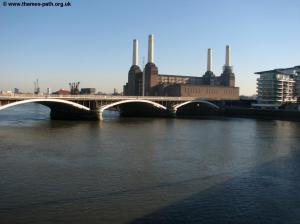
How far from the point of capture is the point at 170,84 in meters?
114

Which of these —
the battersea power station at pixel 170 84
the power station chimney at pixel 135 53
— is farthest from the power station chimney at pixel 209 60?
the power station chimney at pixel 135 53

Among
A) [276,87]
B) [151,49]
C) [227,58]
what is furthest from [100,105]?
[227,58]

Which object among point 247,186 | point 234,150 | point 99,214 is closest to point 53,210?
point 99,214

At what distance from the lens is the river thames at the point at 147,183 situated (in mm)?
12805

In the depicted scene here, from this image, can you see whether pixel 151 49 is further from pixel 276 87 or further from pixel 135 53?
pixel 276 87

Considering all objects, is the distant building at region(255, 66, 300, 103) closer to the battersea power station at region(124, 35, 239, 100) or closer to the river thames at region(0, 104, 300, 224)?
the battersea power station at region(124, 35, 239, 100)

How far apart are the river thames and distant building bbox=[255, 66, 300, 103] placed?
64.7 m

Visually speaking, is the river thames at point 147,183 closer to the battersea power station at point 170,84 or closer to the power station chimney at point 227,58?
the battersea power station at point 170,84

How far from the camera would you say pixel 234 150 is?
2773 centimetres

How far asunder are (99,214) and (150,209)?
1910 mm

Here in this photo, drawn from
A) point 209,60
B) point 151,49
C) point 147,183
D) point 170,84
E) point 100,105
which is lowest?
point 147,183

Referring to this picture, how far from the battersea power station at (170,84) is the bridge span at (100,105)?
642 inches

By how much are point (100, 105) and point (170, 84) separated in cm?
5872

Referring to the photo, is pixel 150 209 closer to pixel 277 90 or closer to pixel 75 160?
pixel 75 160
